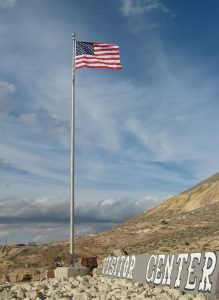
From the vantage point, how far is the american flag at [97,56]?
25562 millimetres

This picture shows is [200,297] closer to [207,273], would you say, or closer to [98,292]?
[207,273]

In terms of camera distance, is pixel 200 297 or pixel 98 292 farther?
pixel 98 292

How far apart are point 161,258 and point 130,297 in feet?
8.55

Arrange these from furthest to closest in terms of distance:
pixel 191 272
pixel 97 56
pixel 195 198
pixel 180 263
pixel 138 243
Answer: pixel 195 198 < pixel 138 243 < pixel 97 56 < pixel 180 263 < pixel 191 272

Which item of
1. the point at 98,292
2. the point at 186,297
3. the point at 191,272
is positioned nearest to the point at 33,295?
the point at 98,292

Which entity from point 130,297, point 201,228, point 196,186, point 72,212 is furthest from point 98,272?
point 196,186

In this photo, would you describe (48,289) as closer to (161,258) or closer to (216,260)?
(161,258)

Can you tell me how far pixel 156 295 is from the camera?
12922 millimetres

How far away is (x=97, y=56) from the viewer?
2570 centimetres

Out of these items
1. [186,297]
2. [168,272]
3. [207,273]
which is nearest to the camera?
[186,297]

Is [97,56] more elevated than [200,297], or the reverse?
[97,56]

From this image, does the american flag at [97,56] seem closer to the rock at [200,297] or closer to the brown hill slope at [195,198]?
the rock at [200,297]

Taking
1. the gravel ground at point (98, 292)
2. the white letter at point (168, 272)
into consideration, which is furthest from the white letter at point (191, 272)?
the white letter at point (168, 272)

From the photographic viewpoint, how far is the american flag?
83.9ft
